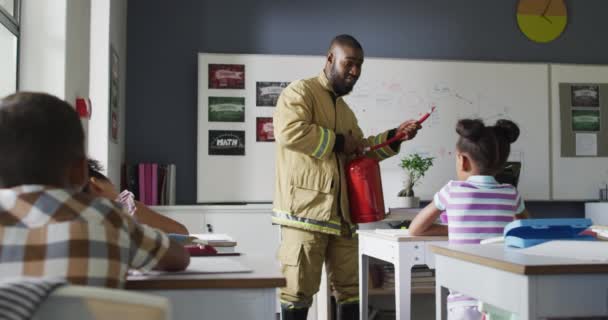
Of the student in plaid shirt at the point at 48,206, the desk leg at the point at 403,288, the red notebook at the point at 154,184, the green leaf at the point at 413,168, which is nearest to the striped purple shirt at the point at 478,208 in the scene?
the desk leg at the point at 403,288

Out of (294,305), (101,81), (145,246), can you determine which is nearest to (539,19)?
(101,81)

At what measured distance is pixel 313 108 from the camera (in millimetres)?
3236

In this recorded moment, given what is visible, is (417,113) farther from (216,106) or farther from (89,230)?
(89,230)

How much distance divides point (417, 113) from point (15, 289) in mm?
4667

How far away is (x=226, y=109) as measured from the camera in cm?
511

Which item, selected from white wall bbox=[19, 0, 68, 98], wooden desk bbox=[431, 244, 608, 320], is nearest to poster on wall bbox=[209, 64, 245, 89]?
white wall bbox=[19, 0, 68, 98]

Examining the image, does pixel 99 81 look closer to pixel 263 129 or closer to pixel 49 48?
pixel 49 48

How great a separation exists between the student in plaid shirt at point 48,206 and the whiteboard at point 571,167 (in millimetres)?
4790

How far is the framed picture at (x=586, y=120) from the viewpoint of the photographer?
5.56 m

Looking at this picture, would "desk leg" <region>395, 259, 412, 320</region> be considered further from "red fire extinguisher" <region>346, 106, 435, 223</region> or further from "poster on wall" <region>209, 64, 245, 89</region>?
"poster on wall" <region>209, 64, 245, 89</region>

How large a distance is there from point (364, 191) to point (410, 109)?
2.33 metres

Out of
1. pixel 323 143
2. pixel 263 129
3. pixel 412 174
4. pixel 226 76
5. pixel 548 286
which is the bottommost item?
pixel 548 286

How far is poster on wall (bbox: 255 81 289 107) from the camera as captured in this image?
16.9 feet

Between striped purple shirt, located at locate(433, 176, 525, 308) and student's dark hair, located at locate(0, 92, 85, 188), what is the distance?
1.56 m
